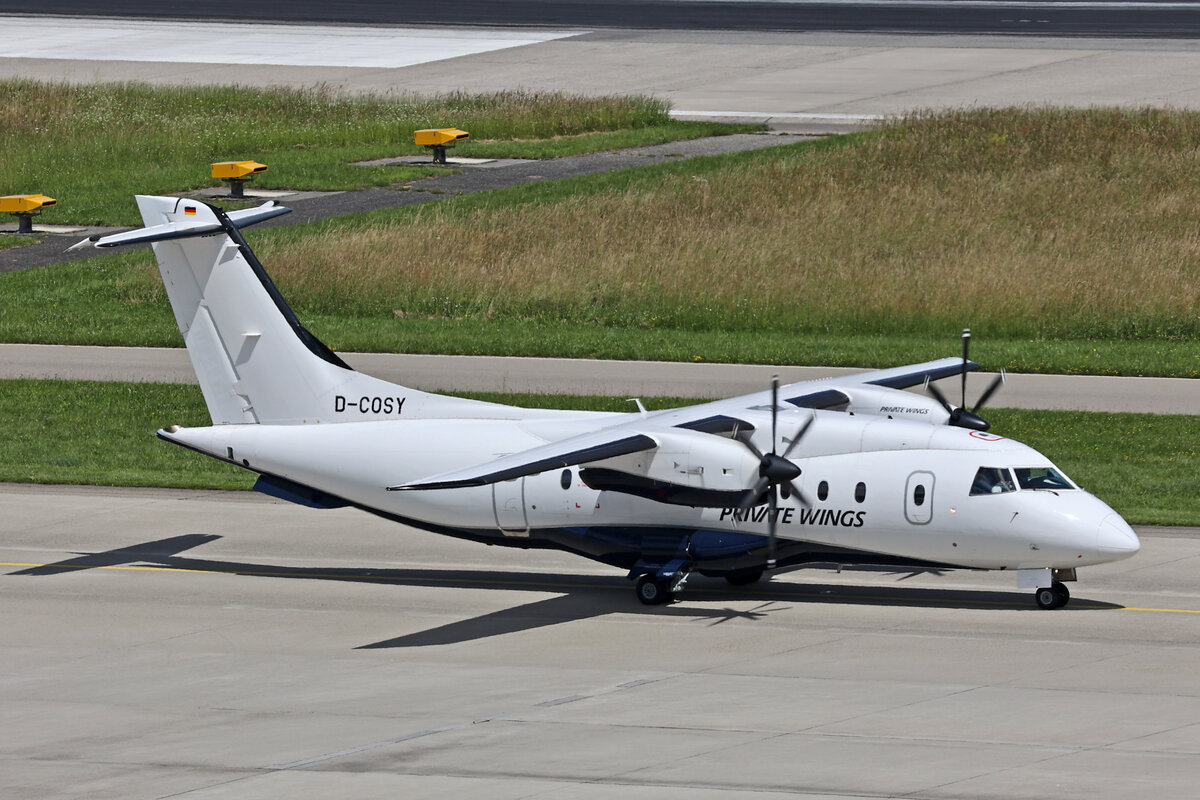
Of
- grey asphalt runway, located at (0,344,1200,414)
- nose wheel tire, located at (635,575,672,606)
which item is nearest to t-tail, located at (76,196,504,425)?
nose wheel tire, located at (635,575,672,606)

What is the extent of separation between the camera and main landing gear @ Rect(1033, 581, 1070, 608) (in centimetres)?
2412

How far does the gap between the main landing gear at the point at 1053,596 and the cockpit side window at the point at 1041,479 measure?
53.3 inches

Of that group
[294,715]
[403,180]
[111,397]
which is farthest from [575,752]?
[403,180]

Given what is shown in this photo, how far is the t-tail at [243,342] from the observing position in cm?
2714

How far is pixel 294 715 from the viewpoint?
20125mm

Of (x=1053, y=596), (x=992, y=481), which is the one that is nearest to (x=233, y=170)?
(x=992, y=481)

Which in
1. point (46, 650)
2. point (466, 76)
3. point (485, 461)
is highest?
point (466, 76)

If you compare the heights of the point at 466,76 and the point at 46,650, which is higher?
the point at 466,76

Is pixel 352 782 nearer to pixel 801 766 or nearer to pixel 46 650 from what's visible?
pixel 801 766

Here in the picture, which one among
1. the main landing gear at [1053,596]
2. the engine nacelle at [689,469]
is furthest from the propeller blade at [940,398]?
the engine nacelle at [689,469]

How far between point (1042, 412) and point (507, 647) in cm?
1651

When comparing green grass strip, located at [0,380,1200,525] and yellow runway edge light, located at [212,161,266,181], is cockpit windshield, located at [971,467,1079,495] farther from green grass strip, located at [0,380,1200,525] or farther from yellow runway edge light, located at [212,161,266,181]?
yellow runway edge light, located at [212,161,266,181]

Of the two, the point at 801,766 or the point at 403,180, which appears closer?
the point at 801,766

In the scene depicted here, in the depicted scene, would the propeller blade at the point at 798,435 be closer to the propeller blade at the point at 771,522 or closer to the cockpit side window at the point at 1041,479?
the propeller blade at the point at 771,522
